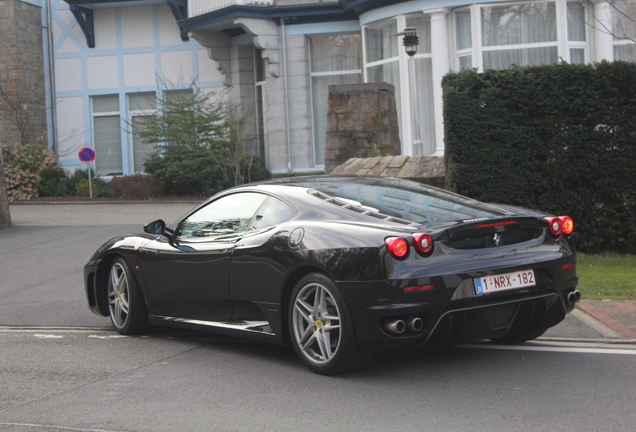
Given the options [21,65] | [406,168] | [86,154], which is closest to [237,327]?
[406,168]

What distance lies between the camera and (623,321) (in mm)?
6875

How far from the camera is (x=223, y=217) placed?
21.4 feet

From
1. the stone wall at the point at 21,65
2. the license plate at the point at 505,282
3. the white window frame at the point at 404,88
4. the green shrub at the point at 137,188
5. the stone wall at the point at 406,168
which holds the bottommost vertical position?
the license plate at the point at 505,282

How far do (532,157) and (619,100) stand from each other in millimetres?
1281

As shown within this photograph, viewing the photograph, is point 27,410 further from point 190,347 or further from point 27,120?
point 27,120

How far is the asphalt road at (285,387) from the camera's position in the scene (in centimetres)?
450

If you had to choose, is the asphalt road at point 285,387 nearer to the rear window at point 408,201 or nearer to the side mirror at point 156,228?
the side mirror at point 156,228

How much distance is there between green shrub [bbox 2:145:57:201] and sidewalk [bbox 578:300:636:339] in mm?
19672

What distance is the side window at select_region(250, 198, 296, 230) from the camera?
5956mm

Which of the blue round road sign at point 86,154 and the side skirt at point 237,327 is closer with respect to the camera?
the side skirt at point 237,327

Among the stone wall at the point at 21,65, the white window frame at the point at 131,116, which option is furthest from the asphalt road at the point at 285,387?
the stone wall at the point at 21,65

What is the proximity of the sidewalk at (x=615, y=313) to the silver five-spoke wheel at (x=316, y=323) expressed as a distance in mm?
2446

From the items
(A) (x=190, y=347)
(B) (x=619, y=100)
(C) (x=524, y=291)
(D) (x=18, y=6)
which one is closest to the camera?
(C) (x=524, y=291)

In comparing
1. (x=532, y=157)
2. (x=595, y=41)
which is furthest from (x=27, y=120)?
(x=532, y=157)
